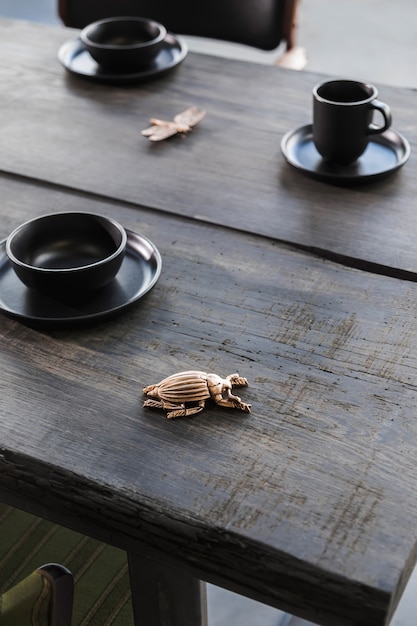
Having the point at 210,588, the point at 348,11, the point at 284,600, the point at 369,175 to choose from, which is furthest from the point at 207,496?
the point at 348,11

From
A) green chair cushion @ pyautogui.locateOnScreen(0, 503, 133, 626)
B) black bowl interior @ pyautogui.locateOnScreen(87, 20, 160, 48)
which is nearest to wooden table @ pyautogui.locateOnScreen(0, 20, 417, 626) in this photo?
green chair cushion @ pyautogui.locateOnScreen(0, 503, 133, 626)

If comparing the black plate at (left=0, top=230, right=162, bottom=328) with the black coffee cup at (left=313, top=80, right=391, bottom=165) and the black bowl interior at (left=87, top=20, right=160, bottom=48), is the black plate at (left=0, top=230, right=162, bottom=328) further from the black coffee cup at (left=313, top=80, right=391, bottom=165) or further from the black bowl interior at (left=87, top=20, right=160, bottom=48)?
the black bowl interior at (left=87, top=20, right=160, bottom=48)

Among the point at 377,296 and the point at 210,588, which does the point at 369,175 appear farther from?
the point at 210,588

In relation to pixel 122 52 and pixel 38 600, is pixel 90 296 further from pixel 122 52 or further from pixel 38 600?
pixel 122 52

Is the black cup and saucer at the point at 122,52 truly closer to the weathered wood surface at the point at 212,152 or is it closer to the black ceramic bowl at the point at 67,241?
the weathered wood surface at the point at 212,152

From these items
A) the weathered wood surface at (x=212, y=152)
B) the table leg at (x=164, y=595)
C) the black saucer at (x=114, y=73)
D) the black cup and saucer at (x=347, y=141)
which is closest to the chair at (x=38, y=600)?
the table leg at (x=164, y=595)

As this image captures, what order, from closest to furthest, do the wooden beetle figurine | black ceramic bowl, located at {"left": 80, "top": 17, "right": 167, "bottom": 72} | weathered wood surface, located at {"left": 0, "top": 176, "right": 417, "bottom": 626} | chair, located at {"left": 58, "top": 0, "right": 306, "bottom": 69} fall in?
1. weathered wood surface, located at {"left": 0, "top": 176, "right": 417, "bottom": 626}
2. the wooden beetle figurine
3. black ceramic bowl, located at {"left": 80, "top": 17, "right": 167, "bottom": 72}
4. chair, located at {"left": 58, "top": 0, "right": 306, "bottom": 69}
